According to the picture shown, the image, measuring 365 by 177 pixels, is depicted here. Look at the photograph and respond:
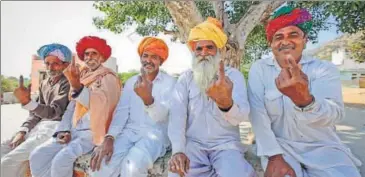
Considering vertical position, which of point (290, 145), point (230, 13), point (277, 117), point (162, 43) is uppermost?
point (230, 13)

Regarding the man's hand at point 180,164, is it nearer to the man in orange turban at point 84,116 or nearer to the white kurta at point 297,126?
the white kurta at point 297,126

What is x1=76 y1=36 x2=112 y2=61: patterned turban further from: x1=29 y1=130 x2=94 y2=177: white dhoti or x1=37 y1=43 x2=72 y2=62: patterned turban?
x1=29 y1=130 x2=94 y2=177: white dhoti

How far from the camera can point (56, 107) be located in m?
3.02

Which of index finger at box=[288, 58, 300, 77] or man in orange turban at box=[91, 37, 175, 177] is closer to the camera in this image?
index finger at box=[288, 58, 300, 77]

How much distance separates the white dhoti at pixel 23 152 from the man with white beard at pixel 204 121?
4.61 feet

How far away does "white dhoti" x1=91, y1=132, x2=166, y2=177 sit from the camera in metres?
2.38

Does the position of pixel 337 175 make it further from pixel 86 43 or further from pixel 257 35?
pixel 257 35

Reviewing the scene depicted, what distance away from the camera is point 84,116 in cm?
290

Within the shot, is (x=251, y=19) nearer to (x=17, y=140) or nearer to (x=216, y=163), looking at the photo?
(x=216, y=163)

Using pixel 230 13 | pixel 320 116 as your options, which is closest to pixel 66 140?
pixel 320 116

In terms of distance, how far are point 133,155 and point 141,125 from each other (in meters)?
0.37

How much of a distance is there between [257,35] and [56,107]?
4567mm

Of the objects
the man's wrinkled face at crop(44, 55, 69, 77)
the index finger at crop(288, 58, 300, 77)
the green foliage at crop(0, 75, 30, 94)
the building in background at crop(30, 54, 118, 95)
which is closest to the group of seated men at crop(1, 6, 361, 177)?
the index finger at crop(288, 58, 300, 77)

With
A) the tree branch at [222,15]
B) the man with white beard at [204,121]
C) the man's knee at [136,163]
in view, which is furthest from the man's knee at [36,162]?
the tree branch at [222,15]
